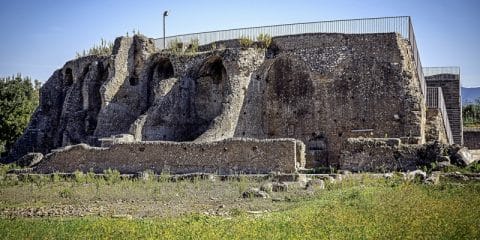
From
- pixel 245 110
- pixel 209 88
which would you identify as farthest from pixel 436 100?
pixel 209 88

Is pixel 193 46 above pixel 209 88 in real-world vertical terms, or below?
above

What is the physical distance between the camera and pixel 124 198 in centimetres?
1939

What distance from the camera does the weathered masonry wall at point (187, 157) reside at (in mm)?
24828

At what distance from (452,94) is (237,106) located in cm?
1530

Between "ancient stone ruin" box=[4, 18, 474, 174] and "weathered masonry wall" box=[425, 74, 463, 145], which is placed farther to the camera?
"weathered masonry wall" box=[425, 74, 463, 145]

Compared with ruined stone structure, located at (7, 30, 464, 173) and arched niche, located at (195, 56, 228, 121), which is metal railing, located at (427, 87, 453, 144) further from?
arched niche, located at (195, 56, 228, 121)

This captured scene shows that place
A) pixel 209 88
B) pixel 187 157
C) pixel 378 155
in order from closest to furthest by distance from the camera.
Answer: pixel 378 155 < pixel 187 157 < pixel 209 88

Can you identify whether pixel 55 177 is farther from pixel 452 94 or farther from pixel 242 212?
pixel 452 94

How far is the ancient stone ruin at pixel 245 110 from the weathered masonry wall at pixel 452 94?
8.19m

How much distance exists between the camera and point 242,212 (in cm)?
1544

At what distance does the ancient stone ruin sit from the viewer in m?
25.5

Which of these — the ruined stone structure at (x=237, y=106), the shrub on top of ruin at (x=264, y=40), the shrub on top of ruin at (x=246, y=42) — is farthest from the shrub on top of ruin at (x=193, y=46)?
the shrub on top of ruin at (x=264, y=40)

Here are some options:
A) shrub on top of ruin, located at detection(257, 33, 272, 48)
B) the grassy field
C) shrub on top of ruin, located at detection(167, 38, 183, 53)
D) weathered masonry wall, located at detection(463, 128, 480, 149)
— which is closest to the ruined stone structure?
shrub on top of ruin, located at detection(257, 33, 272, 48)

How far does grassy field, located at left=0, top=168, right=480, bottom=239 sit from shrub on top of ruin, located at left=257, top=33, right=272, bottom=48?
39.0 feet
